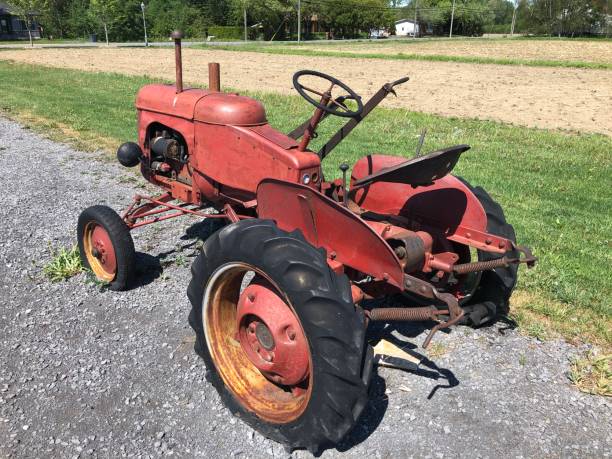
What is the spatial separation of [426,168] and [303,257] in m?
0.81

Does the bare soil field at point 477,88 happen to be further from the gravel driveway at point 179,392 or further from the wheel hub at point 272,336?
the wheel hub at point 272,336

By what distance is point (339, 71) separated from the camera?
23922mm

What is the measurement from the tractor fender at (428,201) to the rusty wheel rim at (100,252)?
1781 mm

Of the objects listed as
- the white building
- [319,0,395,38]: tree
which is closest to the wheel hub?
[319,0,395,38]: tree

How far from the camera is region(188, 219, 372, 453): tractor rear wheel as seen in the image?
6.48 ft

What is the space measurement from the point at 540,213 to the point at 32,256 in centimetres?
472

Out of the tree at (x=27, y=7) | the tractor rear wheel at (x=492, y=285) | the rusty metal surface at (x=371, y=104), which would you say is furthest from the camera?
the tree at (x=27, y=7)

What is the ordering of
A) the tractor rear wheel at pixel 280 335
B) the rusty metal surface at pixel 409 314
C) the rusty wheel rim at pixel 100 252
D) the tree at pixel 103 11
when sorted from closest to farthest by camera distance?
1. the tractor rear wheel at pixel 280 335
2. the rusty metal surface at pixel 409 314
3. the rusty wheel rim at pixel 100 252
4. the tree at pixel 103 11

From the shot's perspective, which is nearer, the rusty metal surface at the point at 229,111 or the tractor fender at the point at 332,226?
the tractor fender at the point at 332,226

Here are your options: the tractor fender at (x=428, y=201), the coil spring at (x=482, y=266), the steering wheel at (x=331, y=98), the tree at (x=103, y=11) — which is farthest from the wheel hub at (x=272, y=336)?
the tree at (x=103, y=11)

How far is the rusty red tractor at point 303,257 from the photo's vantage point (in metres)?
2.02

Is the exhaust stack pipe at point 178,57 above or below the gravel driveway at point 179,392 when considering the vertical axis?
above

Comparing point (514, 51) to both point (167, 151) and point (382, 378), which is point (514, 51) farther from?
point (382, 378)

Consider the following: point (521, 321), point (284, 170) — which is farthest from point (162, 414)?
point (521, 321)
